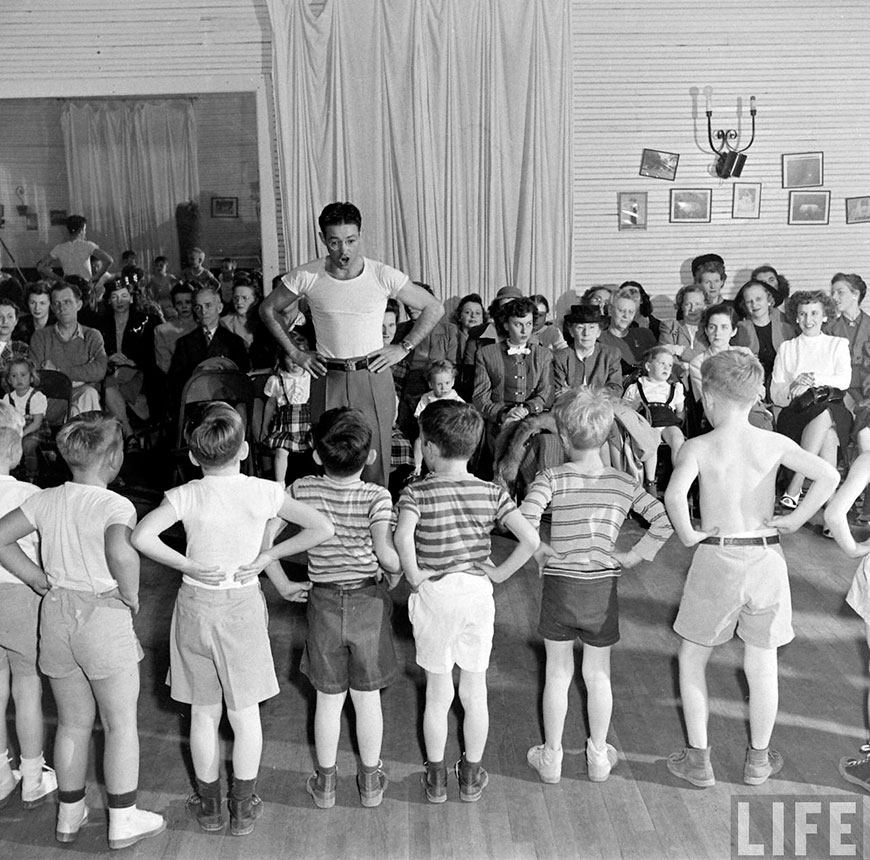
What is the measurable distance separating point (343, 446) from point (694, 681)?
1271 millimetres

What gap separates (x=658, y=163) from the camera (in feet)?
26.9

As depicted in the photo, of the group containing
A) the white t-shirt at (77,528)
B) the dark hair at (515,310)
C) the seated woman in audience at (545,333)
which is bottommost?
the white t-shirt at (77,528)

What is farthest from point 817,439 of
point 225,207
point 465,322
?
point 225,207

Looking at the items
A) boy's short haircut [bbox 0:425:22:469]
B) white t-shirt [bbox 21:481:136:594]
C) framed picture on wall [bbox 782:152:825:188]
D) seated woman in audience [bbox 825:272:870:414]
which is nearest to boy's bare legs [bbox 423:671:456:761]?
white t-shirt [bbox 21:481:136:594]

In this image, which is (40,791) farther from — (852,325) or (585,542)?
(852,325)

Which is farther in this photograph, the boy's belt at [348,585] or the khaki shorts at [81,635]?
the boy's belt at [348,585]

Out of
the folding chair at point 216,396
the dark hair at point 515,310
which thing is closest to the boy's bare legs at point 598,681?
the dark hair at point 515,310

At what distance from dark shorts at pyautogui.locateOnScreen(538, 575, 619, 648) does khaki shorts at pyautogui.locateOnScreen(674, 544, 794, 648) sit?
0.23 m

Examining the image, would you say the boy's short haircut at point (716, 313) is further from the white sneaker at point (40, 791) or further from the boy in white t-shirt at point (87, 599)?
the white sneaker at point (40, 791)

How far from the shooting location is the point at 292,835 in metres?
2.87

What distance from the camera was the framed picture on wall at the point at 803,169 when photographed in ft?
26.9

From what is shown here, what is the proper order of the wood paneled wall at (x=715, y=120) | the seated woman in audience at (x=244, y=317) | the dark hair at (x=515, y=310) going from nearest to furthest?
the dark hair at (x=515, y=310) → the seated woman in audience at (x=244, y=317) → the wood paneled wall at (x=715, y=120)

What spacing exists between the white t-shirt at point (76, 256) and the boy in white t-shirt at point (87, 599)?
19.5ft

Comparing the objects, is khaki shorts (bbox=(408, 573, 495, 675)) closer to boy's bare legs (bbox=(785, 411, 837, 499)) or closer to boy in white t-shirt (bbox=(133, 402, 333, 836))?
boy in white t-shirt (bbox=(133, 402, 333, 836))
